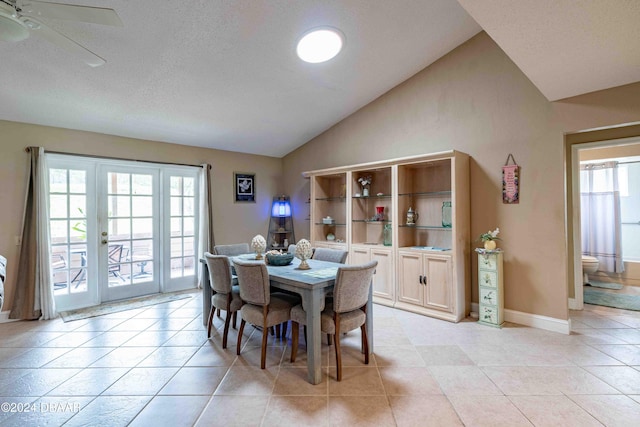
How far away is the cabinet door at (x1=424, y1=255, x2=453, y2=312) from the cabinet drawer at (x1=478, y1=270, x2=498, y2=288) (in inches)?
13.6

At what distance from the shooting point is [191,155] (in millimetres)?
4949

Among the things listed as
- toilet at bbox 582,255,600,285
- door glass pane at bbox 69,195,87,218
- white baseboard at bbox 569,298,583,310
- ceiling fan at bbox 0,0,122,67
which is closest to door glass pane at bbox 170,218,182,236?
door glass pane at bbox 69,195,87,218

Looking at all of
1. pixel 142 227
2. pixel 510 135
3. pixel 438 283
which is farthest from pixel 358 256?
pixel 142 227

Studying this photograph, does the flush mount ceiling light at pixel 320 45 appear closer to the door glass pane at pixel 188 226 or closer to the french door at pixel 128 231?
the french door at pixel 128 231

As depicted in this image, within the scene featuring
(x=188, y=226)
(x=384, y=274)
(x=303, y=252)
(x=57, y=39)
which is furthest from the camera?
(x=188, y=226)

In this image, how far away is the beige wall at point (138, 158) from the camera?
11.7ft

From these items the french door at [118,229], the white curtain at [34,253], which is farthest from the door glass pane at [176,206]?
the white curtain at [34,253]

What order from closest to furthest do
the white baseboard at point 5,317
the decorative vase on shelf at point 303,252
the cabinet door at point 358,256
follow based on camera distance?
the decorative vase on shelf at point 303,252, the white baseboard at point 5,317, the cabinet door at point 358,256

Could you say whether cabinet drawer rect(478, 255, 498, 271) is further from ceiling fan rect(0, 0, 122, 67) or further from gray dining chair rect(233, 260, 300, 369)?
ceiling fan rect(0, 0, 122, 67)

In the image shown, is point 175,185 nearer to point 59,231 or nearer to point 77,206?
point 77,206

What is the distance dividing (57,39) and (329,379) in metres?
3.06

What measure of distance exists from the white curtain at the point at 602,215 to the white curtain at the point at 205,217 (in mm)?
6334

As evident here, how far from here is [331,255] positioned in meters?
3.50

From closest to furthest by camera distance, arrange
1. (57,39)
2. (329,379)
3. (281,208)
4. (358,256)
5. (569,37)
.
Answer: (57,39), (569,37), (329,379), (358,256), (281,208)
